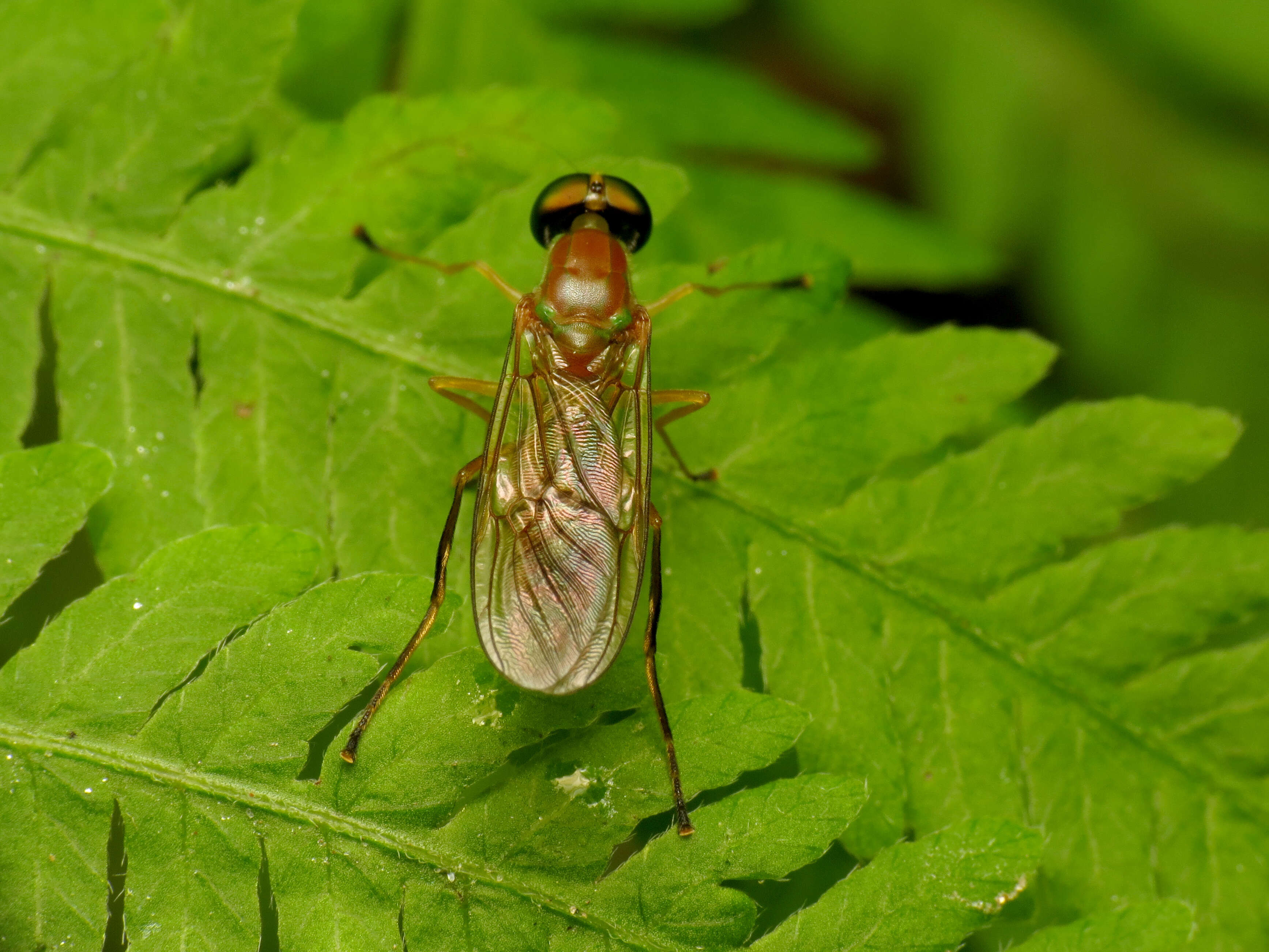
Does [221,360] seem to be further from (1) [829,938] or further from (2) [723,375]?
(1) [829,938]

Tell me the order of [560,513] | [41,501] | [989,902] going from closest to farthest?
[989,902], [41,501], [560,513]

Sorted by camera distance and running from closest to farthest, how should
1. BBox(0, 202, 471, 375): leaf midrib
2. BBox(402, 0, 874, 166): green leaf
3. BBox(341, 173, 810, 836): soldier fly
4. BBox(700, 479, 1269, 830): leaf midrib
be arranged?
BBox(341, 173, 810, 836): soldier fly
BBox(700, 479, 1269, 830): leaf midrib
BBox(0, 202, 471, 375): leaf midrib
BBox(402, 0, 874, 166): green leaf

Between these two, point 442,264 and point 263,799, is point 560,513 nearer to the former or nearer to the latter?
point 442,264

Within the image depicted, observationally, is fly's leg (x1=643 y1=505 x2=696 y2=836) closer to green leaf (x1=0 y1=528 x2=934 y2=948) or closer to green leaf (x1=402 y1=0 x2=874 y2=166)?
green leaf (x1=0 y1=528 x2=934 y2=948)

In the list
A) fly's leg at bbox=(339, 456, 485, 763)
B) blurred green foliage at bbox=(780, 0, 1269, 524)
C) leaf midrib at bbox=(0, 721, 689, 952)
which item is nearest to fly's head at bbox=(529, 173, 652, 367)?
fly's leg at bbox=(339, 456, 485, 763)

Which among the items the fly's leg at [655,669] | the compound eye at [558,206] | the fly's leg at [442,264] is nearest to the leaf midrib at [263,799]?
the fly's leg at [655,669]

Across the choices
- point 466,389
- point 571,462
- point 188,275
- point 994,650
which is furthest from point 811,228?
point 188,275

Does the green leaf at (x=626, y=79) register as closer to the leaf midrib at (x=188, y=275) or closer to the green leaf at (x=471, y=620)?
the green leaf at (x=471, y=620)
